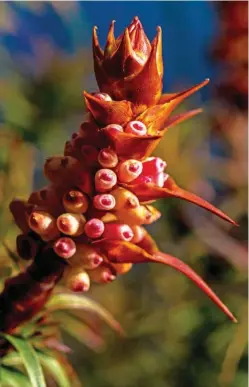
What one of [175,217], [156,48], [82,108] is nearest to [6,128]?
[82,108]

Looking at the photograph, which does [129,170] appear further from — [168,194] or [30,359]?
[30,359]

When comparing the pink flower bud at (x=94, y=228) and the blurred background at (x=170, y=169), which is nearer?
the pink flower bud at (x=94, y=228)

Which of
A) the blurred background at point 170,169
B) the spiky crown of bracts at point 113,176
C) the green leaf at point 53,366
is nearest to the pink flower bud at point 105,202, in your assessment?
the spiky crown of bracts at point 113,176

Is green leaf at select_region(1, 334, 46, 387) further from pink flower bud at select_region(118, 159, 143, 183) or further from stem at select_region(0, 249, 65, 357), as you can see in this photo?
pink flower bud at select_region(118, 159, 143, 183)

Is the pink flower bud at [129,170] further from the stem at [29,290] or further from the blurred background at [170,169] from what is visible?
the blurred background at [170,169]

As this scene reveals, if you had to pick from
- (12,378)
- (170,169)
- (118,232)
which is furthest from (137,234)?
(170,169)

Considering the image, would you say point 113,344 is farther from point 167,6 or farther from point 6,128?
point 167,6

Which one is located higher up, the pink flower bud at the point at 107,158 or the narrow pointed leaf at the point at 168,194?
the pink flower bud at the point at 107,158
